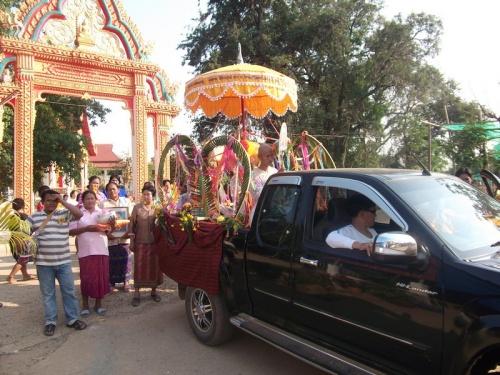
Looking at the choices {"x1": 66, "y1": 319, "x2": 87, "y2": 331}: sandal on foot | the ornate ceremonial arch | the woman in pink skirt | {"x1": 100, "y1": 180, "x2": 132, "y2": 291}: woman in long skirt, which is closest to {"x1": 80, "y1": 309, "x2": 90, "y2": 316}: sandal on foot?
the woman in pink skirt

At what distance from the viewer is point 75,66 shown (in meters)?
13.2

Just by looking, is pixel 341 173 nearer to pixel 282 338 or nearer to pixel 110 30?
pixel 282 338

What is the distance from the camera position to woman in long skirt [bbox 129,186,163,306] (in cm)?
577

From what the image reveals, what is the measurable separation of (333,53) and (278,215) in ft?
62.5

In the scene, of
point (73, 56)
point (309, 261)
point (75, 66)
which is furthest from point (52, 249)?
point (75, 66)

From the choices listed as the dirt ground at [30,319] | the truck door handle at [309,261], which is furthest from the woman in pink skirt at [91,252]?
the truck door handle at [309,261]

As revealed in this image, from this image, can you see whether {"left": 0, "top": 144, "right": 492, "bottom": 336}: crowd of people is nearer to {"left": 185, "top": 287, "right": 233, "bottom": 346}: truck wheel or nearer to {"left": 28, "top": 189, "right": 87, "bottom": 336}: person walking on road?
{"left": 28, "top": 189, "right": 87, "bottom": 336}: person walking on road

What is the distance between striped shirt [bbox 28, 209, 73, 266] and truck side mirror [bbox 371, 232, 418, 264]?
3759 millimetres

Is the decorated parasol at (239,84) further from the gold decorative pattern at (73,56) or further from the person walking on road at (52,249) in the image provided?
the gold decorative pattern at (73,56)

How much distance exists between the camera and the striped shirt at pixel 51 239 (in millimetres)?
4672

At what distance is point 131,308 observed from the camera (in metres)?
5.74

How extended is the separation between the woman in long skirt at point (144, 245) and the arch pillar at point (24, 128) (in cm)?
820

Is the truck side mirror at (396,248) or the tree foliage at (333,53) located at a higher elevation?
the tree foliage at (333,53)

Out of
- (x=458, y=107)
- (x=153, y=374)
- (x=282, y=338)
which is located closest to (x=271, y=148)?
(x=282, y=338)
